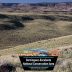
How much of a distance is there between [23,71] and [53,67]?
1573 millimetres

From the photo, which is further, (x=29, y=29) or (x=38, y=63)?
(x=29, y=29)

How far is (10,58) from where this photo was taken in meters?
15.4

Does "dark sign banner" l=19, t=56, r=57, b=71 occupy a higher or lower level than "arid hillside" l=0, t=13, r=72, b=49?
higher

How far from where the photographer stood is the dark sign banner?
12820mm

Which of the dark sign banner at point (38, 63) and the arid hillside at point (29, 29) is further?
the arid hillside at point (29, 29)

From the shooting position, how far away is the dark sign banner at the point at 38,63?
42.1 feet

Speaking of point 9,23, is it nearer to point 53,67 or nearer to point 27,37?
point 27,37

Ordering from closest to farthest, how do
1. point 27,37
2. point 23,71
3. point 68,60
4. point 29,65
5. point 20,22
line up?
point 29,65, point 23,71, point 68,60, point 27,37, point 20,22

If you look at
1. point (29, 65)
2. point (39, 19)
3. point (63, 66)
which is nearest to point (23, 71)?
point (29, 65)

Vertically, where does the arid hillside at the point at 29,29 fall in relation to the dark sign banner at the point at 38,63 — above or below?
below

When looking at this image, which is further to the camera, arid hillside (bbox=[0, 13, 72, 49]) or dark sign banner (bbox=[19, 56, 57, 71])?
arid hillside (bbox=[0, 13, 72, 49])

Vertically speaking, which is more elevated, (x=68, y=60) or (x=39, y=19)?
(x=68, y=60)

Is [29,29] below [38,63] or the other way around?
below

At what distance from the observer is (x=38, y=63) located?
42.1 ft
